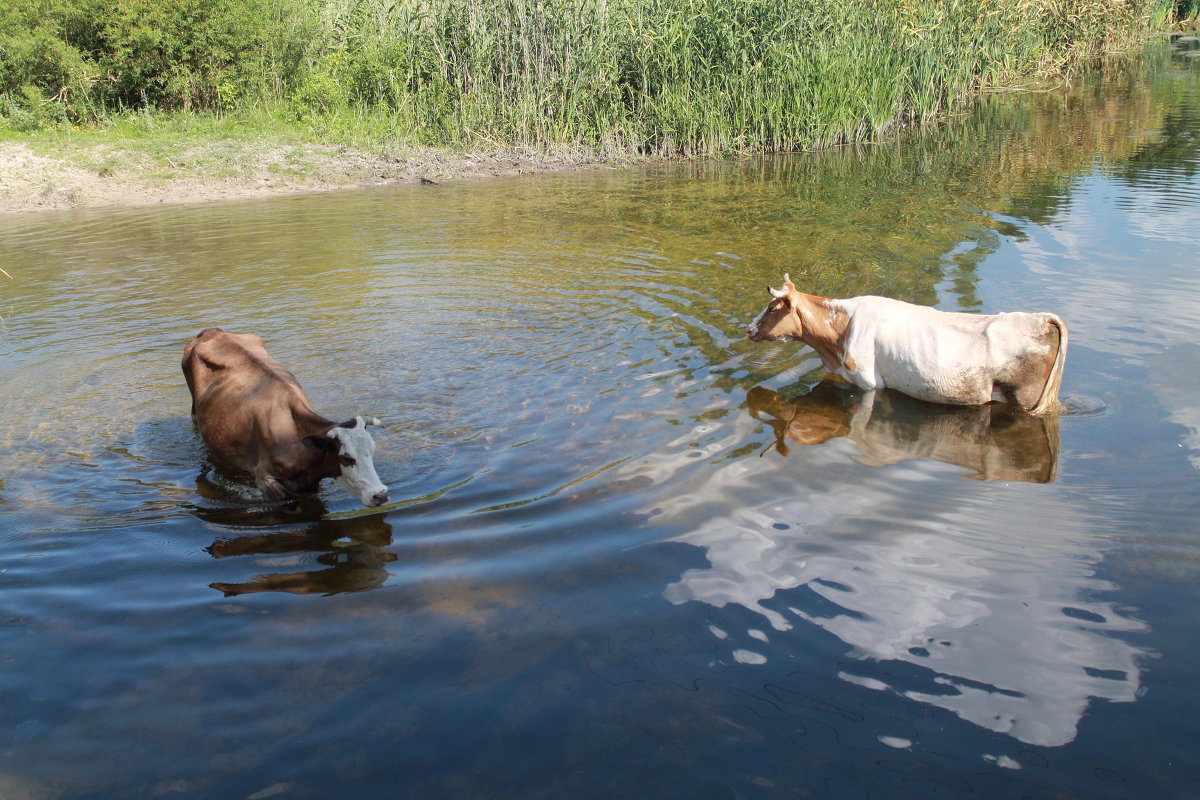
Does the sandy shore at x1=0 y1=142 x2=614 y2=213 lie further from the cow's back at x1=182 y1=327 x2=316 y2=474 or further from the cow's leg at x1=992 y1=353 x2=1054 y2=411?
the cow's leg at x1=992 y1=353 x2=1054 y2=411

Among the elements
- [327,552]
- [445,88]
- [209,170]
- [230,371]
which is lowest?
[327,552]

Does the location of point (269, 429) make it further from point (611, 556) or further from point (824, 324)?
point (824, 324)

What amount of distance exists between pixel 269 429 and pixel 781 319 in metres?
4.81

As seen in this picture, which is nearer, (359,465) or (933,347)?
(359,465)

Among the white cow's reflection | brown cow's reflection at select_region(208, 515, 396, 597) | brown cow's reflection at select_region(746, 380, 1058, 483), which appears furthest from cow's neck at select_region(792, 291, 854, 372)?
brown cow's reflection at select_region(208, 515, 396, 597)

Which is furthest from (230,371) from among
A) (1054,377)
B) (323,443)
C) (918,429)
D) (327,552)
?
(1054,377)

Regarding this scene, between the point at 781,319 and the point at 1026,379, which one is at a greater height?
the point at 781,319

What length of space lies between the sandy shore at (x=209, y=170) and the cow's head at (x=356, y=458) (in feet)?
53.8

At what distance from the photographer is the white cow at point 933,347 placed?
24.6 feet

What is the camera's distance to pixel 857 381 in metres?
8.37

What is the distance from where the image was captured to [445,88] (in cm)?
2459

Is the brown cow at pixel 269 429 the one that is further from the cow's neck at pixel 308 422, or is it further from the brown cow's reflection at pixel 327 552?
the brown cow's reflection at pixel 327 552

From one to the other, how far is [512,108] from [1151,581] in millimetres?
21697

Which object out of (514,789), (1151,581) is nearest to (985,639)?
(1151,581)
